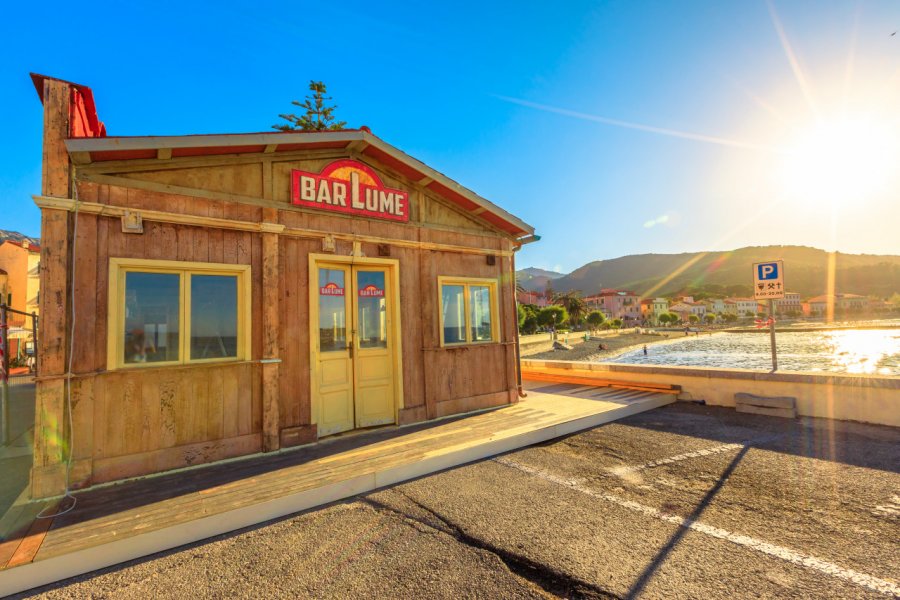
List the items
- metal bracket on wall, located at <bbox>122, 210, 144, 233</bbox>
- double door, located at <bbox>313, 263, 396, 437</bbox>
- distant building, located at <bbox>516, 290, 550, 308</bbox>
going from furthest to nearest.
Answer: distant building, located at <bbox>516, 290, 550, 308</bbox> → double door, located at <bbox>313, 263, 396, 437</bbox> → metal bracket on wall, located at <bbox>122, 210, 144, 233</bbox>

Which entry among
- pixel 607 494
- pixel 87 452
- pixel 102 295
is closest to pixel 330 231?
pixel 102 295

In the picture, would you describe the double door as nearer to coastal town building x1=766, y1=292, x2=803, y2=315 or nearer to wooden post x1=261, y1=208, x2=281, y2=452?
wooden post x1=261, y1=208, x2=281, y2=452

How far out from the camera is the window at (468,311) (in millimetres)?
7129

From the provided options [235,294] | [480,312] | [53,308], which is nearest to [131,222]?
[53,308]

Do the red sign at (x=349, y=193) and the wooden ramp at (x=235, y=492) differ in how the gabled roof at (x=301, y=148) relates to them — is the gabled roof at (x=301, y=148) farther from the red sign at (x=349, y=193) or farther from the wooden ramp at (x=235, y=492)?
the wooden ramp at (x=235, y=492)

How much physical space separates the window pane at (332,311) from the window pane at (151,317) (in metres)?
1.78

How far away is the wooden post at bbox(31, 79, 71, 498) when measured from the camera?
12.8 ft

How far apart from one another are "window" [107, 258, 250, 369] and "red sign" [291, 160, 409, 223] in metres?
1.44

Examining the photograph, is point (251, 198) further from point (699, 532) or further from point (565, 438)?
point (699, 532)

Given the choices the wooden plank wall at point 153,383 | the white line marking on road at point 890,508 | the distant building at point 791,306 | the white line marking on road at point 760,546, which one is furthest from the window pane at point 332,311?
the distant building at point 791,306

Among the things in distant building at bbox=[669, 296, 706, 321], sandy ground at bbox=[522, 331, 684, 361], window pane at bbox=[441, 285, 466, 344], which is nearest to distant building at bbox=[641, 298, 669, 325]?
distant building at bbox=[669, 296, 706, 321]

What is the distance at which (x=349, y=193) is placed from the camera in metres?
6.13

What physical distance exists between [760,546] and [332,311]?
5396mm

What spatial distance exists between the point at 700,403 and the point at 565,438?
13.2 feet
